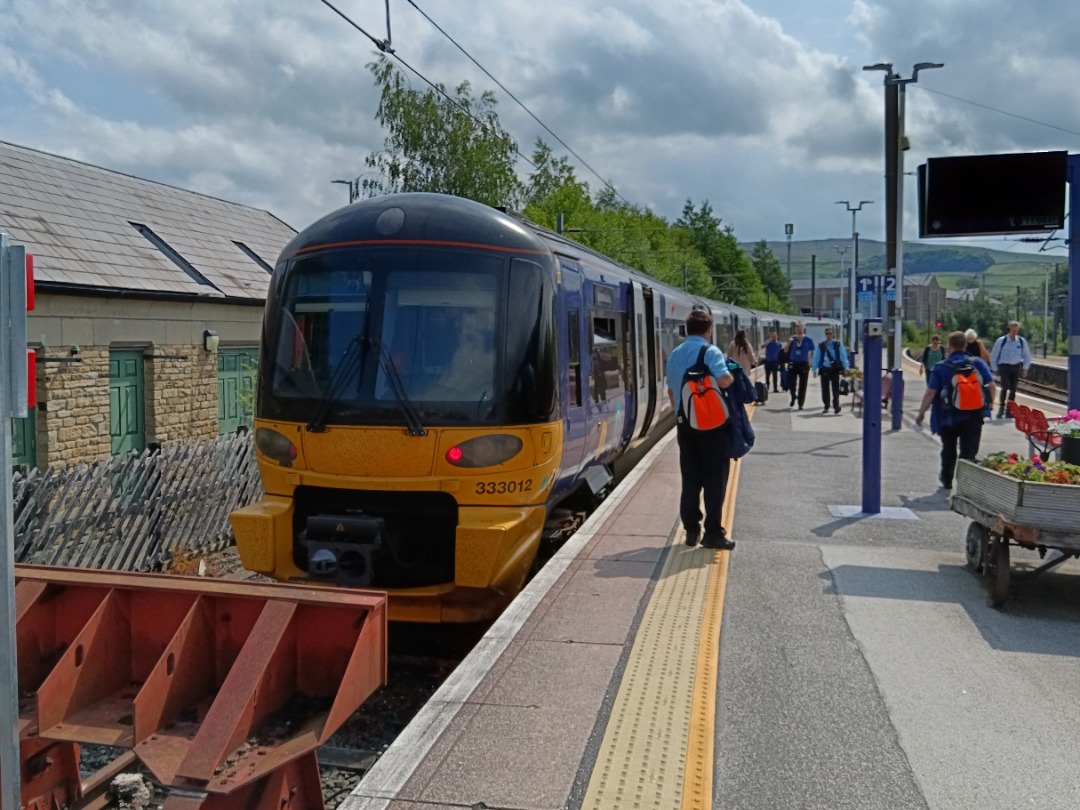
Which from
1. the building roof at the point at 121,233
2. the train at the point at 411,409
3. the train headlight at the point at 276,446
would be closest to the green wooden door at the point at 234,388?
the building roof at the point at 121,233

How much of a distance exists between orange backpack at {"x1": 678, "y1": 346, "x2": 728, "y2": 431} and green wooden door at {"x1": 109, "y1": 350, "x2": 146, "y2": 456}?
10.5 metres

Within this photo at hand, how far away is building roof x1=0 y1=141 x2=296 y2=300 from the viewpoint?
14477 millimetres

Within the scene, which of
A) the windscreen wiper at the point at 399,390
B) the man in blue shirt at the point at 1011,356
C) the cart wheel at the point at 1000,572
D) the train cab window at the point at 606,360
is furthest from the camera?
the man in blue shirt at the point at 1011,356

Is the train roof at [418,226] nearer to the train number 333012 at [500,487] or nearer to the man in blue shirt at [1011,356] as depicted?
the train number 333012 at [500,487]

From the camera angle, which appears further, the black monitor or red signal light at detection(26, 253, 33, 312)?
the black monitor

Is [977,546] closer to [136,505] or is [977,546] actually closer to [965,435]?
[965,435]

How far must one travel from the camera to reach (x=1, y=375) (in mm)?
3043

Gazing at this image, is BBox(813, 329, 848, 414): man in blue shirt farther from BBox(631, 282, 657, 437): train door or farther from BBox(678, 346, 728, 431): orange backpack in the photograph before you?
BBox(678, 346, 728, 431): orange backpack

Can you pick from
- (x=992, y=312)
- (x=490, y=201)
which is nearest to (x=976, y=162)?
(x=490, y=201)

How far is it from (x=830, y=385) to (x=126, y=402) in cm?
1294

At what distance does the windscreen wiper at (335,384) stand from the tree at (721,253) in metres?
63.2

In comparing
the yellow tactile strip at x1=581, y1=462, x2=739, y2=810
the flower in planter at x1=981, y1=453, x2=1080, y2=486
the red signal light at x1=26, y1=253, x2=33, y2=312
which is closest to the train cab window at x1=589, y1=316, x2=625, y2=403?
the yellow tactile strip at x1=581, y1=462, x2=739, y2=810

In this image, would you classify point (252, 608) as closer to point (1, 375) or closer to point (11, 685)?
point (11, 685)

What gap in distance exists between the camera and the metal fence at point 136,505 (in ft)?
29.4
